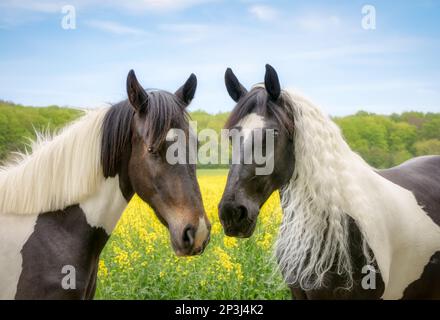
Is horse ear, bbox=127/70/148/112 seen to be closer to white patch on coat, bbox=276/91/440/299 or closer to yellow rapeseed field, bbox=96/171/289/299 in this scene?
white patch on coat, bbox=276/91/440/299

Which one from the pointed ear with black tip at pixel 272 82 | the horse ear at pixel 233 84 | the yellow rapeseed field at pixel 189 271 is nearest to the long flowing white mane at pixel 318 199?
the pointed ear with black tip at pixel 272 82

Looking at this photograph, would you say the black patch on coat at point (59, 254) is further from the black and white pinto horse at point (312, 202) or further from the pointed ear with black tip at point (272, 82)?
the pointed ear with black tip at point (272, 82)

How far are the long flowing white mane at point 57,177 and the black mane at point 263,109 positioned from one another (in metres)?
0.96

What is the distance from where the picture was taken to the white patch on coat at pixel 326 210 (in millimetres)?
3398

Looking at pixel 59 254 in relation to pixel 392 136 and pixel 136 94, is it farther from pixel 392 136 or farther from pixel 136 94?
pixel 392 136

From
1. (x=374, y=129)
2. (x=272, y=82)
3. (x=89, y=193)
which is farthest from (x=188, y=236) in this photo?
(x=374, y=129)

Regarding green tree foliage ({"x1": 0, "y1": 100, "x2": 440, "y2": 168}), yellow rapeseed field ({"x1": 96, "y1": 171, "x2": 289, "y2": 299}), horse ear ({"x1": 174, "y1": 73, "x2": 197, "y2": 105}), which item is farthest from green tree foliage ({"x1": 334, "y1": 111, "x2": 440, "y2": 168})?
horse ear ({"x1": 174, "y1": 73, "x2": 197, "y2": 105})

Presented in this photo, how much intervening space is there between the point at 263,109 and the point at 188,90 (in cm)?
55

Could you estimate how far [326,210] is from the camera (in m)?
3.41

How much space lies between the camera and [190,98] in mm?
3453

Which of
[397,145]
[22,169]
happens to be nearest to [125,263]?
[22,169]

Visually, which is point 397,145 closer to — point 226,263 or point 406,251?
point 226,263

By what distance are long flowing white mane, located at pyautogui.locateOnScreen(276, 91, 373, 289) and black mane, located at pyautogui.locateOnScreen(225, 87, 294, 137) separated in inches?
1.9

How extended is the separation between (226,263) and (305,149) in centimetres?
243
